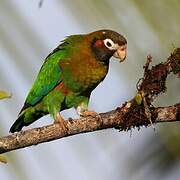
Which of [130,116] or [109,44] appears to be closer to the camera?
[130,116]

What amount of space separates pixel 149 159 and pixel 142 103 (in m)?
0.79

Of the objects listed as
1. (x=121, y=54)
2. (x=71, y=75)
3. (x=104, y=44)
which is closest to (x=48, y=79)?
(x=71, y=75)

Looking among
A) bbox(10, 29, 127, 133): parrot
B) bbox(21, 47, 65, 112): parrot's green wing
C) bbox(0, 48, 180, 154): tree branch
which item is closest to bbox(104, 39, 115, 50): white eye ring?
bbox(10, 29, 127, 133): parrot

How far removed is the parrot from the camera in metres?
2.43

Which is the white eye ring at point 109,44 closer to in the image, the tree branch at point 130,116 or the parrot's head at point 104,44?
the parrot's head at point 104,44

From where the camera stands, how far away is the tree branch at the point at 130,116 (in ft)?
2.82

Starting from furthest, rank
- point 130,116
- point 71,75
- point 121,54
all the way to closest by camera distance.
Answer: point 71,75 → point 121,54 → point 130,116

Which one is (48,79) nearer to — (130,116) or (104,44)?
(104,44)

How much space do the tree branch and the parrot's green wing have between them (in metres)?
1.14

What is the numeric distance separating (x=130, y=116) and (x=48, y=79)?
1.43 m

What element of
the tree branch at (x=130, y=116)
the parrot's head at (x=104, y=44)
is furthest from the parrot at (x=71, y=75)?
the tree branch at (x=130, y=116)

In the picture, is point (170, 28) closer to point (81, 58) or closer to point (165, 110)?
point (165, 110)

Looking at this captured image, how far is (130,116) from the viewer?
116cm

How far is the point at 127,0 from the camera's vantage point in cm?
29
